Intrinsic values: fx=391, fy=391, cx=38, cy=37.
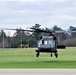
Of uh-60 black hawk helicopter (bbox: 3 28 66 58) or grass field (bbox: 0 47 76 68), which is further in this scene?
uh-60 black hawk helicopter (bbox: 3 28 66 58)

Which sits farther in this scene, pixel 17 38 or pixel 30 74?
pixel 17 38

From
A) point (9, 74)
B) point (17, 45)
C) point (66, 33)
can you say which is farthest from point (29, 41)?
point (9, 74)

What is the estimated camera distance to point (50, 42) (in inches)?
1299

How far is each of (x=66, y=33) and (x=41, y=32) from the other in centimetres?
255

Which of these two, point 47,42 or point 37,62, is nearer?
point 37,62

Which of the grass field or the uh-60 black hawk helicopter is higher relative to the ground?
the uh-60 black hawk helicopter

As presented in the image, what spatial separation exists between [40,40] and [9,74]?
15418 mm

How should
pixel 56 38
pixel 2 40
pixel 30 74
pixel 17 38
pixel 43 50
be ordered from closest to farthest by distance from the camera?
pixel 30 74 < pixel 43 50 < pixel 56 38 < pixel 17 38 < pixel 2 40

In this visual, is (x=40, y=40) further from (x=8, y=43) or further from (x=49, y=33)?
(x=8, y=43)

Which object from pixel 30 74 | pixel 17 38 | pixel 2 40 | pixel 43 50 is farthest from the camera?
pixel 2 40

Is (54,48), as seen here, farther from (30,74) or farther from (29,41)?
(29,41)

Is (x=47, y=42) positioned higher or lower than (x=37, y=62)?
higher

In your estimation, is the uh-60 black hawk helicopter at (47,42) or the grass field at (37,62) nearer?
the grass field at (37,62)

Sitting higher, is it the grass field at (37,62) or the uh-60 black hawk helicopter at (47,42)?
the uh-60 black hawk helicopter at (47,42)
